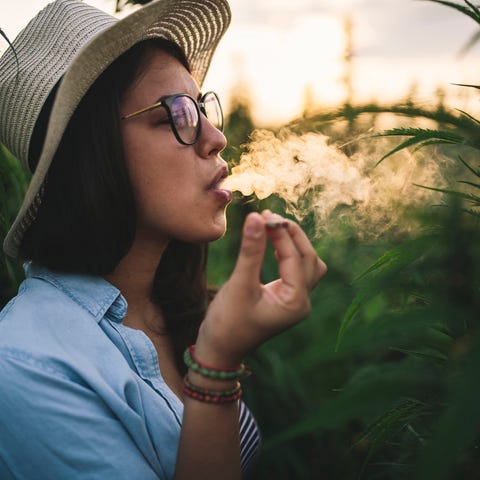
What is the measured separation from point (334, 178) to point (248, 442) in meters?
1.05

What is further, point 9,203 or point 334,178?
point 9,203

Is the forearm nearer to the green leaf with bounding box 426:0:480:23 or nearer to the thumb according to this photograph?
the thumb

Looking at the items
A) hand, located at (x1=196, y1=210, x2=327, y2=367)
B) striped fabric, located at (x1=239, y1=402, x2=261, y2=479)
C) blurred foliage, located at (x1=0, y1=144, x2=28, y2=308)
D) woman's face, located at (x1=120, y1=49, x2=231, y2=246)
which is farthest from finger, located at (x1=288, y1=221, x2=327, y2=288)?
blurred foliage, located at (x1=0, y1=144, x2=28, y2=308)

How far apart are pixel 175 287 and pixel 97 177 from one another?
29.1 inches

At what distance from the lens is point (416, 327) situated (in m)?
0.71

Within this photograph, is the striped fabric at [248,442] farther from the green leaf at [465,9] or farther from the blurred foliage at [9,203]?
the green leaf at [465,9]

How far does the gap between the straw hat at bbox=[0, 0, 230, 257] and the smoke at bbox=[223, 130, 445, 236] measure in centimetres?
52

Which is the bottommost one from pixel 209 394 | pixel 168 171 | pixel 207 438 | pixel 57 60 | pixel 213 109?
pixel 207 438

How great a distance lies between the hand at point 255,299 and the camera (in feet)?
3.40

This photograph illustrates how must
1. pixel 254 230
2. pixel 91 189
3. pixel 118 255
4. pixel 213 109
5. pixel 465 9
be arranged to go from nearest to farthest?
pixel 465 9 → pixel 254 230 → pixel 91 189 → pixel 118 255 → pixel 213 109

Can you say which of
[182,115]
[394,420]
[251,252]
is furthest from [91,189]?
[394,420]

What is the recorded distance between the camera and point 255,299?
41.9 inches

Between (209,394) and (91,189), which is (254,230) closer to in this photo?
(209,394)

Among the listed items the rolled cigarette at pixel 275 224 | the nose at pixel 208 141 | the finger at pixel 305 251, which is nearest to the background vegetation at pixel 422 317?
the finger at pixel 305 251
